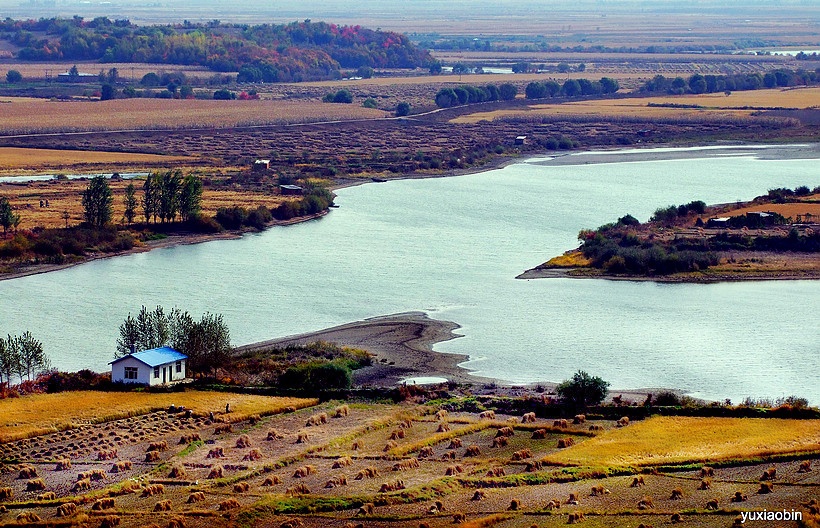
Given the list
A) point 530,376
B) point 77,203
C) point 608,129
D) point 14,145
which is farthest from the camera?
point 608,129

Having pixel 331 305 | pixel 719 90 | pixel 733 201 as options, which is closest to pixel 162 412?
pixel 331 305

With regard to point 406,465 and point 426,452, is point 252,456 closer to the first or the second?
point 406,465

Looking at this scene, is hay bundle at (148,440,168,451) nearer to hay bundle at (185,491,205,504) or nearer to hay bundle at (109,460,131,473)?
hay bundle at (109,460,131,473)

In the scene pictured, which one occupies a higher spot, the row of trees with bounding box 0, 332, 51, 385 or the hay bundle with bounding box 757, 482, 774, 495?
the hay bundle with bounding box 757, 482, 774, 495

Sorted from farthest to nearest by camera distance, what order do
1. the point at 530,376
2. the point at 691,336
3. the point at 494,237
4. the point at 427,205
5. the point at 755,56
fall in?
the point at 755,56, the point at 427,205, the point at 494,237, the point at 691,336, the point at 530,376

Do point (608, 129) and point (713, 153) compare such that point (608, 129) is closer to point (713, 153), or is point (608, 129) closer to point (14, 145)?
point (713, 153)

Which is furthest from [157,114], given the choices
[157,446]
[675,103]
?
[157,446]

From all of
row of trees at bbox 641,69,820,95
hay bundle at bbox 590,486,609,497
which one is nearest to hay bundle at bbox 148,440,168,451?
hay bundle at bbox 590,486,609,497
